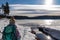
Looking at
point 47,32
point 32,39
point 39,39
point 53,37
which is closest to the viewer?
point 32,39

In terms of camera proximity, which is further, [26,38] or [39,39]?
[39,39]

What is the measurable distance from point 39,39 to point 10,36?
5.02 m

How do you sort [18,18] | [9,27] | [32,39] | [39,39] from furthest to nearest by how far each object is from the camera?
[18,18], [39,39], [32,39], [9,27]

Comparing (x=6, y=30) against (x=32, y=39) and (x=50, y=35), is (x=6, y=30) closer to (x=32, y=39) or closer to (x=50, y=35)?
(x=32, y=39)

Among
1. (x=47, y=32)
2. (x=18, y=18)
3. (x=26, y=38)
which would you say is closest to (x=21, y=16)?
(x=18, y=18)

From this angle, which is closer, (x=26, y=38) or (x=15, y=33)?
(x=15, y=33)

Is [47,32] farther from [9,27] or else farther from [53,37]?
[9,27]

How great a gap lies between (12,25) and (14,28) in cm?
14

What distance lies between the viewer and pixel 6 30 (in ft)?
24.7

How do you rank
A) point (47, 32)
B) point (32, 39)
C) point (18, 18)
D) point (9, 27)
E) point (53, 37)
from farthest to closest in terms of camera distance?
point (18, 18), point (47, 32), point (53, 37), point (32, 39), point (9, 27)

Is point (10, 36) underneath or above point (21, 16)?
above

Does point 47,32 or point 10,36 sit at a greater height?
point 10,36

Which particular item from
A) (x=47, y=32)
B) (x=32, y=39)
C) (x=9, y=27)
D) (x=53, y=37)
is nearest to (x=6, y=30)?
(x=9, y=27)

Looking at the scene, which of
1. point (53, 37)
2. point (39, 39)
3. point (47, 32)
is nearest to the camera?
point (39, 39)
